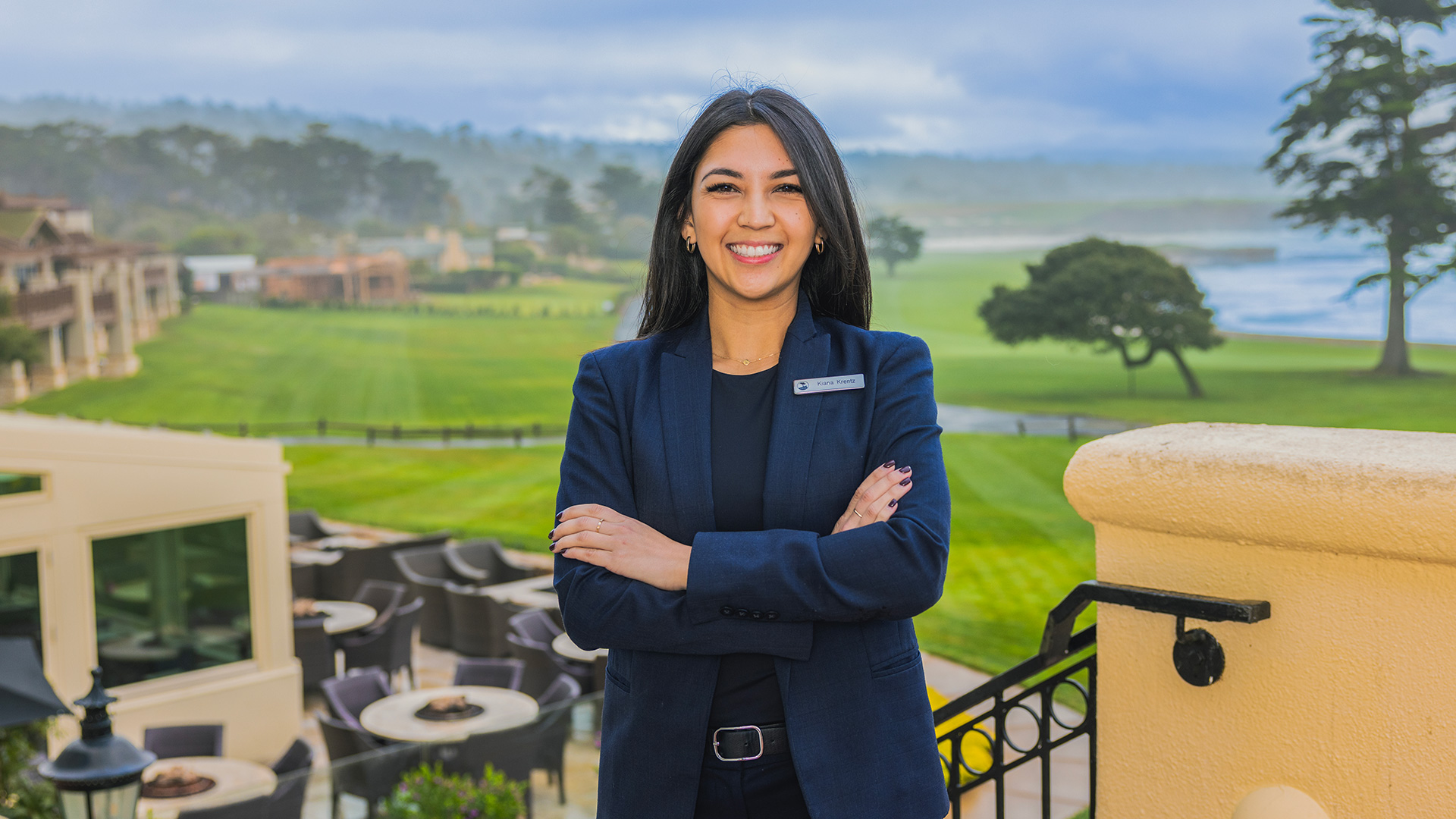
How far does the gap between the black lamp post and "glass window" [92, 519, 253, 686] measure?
206 inches

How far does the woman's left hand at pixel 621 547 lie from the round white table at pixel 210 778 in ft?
16.6

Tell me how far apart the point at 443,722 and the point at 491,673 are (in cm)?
79

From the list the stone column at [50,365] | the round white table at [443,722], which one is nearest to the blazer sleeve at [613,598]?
the round white table at [443,722]

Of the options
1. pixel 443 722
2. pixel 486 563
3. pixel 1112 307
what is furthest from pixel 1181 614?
pixel 1112 307

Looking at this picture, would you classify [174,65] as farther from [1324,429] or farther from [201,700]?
[1324,429]

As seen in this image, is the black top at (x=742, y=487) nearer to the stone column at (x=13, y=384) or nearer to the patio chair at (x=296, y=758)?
the patio chair at (x=296, y=758)

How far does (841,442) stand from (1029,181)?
1473 inches

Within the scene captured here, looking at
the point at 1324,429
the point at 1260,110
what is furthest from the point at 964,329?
the point at 1324,429

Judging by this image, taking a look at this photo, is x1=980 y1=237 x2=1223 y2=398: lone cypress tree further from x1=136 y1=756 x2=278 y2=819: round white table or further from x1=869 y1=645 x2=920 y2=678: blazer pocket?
x1=869 y1=645 x2=920 y2=678: blazer pocket

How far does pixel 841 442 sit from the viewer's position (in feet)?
4.44

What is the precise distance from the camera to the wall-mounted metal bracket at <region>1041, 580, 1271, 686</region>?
1301mm

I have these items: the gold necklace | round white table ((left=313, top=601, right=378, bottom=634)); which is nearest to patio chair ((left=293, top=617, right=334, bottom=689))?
round white table ((left=313, top=601, right=378, bottom=634))

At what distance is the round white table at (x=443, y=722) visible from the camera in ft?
23.5

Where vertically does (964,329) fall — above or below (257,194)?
below
